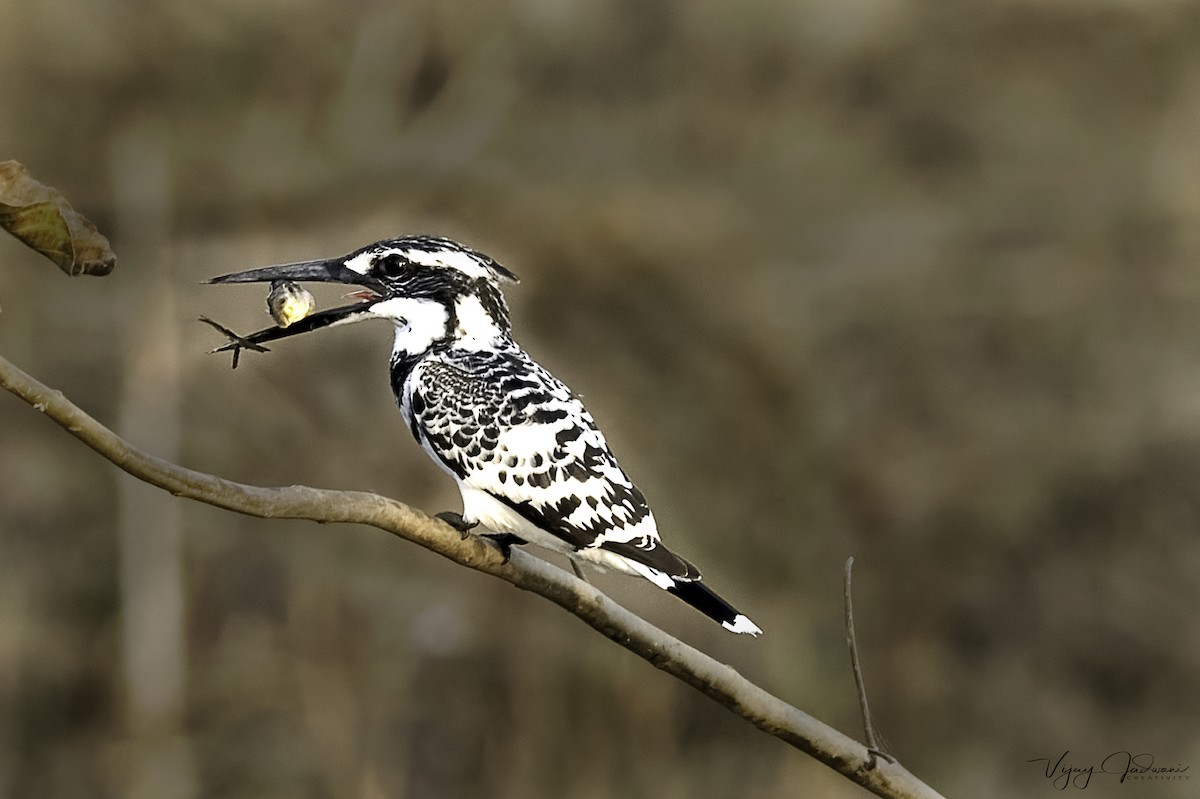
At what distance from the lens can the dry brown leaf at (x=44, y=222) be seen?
1.11 m

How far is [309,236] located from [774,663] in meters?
2.71

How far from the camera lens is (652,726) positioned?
5.03 meters

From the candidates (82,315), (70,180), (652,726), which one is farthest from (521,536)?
(70,180)

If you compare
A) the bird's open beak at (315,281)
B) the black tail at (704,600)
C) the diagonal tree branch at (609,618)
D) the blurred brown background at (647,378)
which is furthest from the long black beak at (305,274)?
the blurred brown background at (647,378)

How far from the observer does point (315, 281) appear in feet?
Answer: 6.09

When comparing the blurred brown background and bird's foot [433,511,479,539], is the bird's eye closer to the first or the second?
bird's foot [433,511,479,539]

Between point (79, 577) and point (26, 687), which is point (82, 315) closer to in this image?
point (79, 577)

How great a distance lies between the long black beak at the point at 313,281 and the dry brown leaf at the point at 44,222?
0.39m

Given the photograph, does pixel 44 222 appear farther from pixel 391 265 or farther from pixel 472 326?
pixel 472 326

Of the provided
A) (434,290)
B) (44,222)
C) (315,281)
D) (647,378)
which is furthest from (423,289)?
(647,378)

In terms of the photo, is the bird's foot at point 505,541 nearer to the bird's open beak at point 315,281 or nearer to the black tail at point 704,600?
the black tail at point 704,600

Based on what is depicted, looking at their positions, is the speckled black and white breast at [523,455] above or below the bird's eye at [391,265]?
below

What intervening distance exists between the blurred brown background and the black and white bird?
9.58 ft

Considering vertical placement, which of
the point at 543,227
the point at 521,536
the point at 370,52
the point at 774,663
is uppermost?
the point at 370,52
